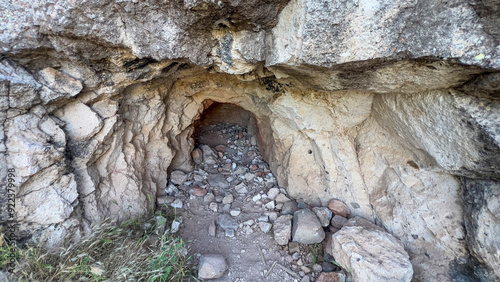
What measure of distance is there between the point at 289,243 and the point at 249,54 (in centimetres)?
153

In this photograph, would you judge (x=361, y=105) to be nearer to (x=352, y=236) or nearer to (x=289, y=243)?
(x=352, y=236)

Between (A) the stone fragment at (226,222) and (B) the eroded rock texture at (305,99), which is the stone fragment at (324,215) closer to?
(B) the eroded rock texture at (305,99)

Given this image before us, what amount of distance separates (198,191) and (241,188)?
470mm

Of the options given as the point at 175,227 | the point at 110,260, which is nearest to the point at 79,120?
the point at 110,260

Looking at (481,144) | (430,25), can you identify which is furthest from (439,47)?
(481,144)

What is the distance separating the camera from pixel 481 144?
51.0 inches

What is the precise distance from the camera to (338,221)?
2.22 m

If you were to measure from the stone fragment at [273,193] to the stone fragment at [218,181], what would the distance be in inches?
20.2

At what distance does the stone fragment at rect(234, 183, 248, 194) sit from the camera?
292 centimetres

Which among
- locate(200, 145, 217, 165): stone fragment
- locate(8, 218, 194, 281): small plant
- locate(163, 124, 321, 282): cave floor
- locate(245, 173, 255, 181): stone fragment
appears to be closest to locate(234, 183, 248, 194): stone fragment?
locate(163, 124, 321, 282): cave floor

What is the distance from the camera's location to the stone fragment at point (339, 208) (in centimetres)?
228

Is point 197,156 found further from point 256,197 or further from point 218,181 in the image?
point 256,197

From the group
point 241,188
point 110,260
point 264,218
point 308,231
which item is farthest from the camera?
point 241,188

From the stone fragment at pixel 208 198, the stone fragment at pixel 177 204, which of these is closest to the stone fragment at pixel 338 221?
the stone fragment at pixel 208 198
